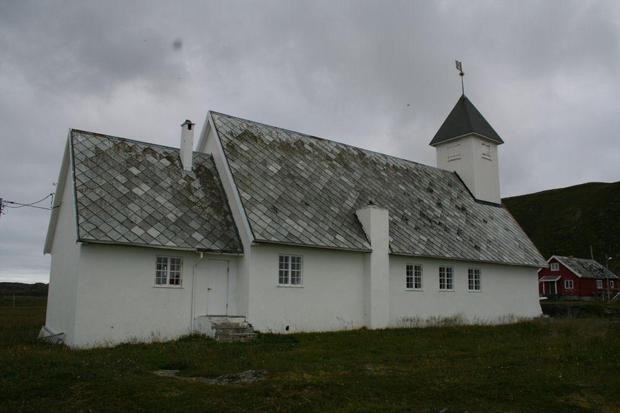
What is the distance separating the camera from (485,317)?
24.1 metres

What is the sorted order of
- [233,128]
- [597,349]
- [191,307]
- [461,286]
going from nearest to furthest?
[597,349], [191,307], [233,128], [461,286]

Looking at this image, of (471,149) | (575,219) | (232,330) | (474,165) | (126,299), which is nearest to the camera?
(126,299)

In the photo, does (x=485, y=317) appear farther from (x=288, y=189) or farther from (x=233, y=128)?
(x=233, y=128)

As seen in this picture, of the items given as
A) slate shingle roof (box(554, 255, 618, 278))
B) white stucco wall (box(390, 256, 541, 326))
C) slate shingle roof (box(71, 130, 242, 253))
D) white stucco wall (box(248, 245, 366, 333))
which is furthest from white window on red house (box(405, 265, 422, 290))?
slate shingle roof (box(554, 255, 618, 278))

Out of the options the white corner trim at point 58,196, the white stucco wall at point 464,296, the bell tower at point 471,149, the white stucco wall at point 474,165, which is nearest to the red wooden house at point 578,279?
the white stucco wall at point 474,165

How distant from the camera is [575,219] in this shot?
308 feet

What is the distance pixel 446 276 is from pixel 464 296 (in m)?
1.26

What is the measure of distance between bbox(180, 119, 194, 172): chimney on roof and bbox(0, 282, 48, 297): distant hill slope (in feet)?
141

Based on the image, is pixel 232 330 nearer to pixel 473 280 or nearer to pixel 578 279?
pixel 473 280

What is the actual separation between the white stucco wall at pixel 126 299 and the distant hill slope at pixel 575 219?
2759 inches

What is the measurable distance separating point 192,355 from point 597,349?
32.7ft

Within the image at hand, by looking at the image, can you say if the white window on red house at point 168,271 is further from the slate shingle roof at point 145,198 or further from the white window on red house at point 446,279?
the white window on red house at point 446,279

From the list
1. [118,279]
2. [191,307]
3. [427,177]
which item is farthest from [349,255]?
[427,177]

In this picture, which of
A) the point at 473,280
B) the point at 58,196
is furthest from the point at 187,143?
the point at 473,280
